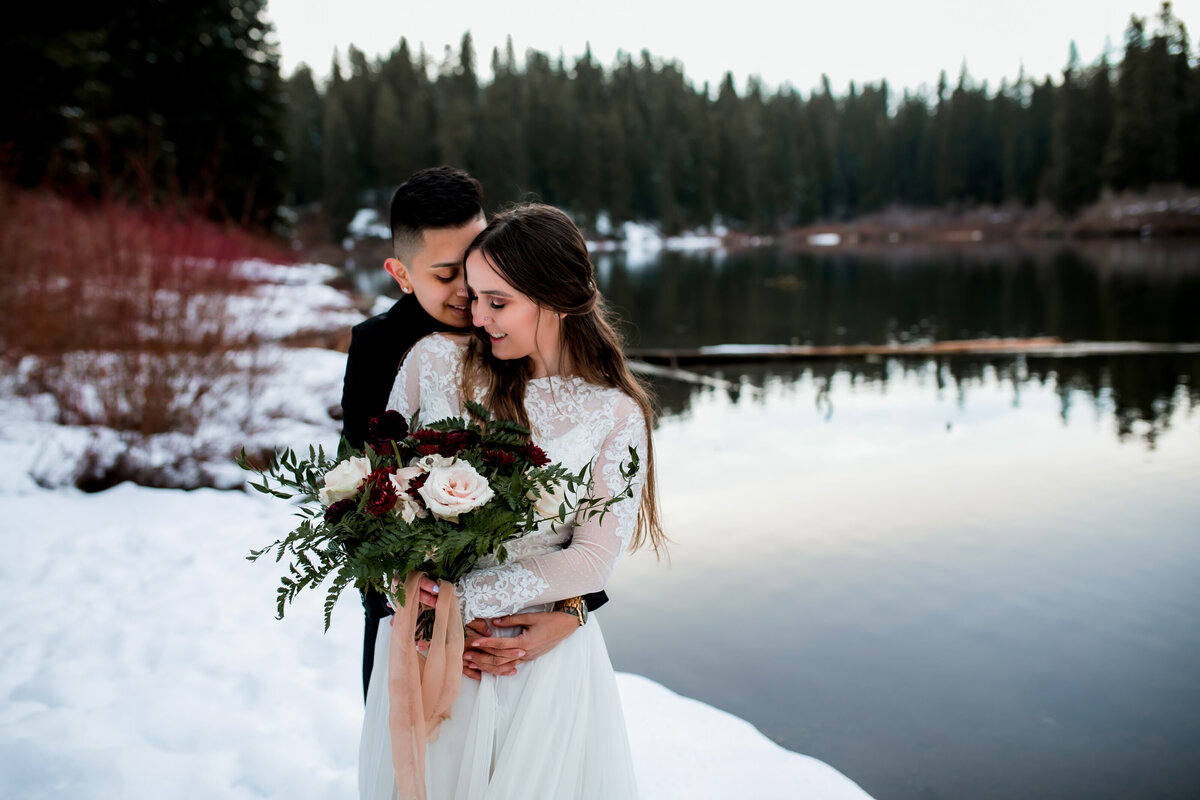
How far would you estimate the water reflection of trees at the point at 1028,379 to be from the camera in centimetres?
1198

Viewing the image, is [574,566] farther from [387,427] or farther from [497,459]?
[387,427]

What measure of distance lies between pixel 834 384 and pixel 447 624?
12.8 m

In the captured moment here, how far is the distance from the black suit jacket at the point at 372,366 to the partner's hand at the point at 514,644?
47 centimetres

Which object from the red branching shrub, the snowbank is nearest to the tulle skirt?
the snowbank

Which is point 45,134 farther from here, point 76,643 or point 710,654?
point 710,654

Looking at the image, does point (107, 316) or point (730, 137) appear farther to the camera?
point (730, 137)

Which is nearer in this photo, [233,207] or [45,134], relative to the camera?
[45,134]

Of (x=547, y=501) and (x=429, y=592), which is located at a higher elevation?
(x=547, y=501)

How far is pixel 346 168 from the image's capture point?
2638 inches

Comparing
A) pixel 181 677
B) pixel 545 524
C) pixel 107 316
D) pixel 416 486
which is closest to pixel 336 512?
pixel 416 486

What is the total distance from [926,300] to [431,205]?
2570 cm

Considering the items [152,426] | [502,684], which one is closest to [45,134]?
[152,426]

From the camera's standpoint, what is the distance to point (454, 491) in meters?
1.78

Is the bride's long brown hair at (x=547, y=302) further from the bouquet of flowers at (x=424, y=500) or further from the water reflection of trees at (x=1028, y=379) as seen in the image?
the water reflection of trees at (x=1028, y=379)
